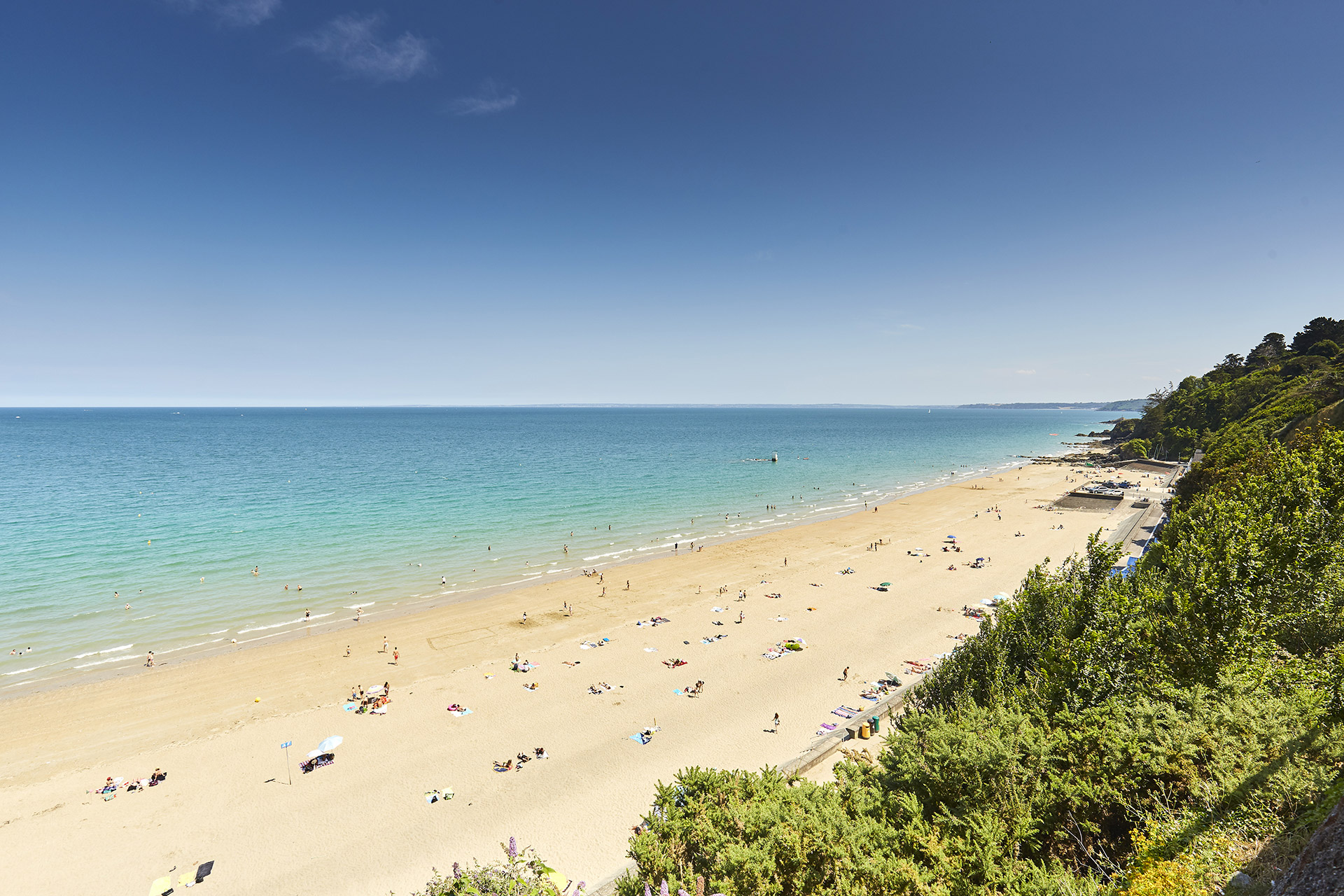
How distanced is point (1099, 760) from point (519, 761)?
17741 millimetres

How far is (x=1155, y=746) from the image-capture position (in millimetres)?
10766

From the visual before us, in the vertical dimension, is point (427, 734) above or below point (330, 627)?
below

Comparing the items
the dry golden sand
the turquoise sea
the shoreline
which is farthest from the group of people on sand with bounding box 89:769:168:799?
the turquoise sea

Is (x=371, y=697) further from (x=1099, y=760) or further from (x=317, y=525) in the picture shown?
(x=317, y=525)

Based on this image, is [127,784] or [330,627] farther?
[330,627]

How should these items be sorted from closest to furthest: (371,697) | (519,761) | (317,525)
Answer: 1. (519,761)
2. (371,697)
3. (317,525)

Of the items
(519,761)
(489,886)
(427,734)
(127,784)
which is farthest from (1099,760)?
(127,784)

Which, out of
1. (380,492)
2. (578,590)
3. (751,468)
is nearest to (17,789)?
(578,590)

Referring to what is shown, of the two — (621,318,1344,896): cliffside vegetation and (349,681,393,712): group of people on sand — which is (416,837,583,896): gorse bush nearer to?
(621,318,1344,896): cliffside vegetation

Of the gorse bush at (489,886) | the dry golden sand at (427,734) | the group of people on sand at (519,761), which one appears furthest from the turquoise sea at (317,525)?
the gorse bush at (489,886)

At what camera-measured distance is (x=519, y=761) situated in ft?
65.9

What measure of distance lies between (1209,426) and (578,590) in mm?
110190

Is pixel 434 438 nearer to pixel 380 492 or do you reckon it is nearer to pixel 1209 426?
pixel 380 492

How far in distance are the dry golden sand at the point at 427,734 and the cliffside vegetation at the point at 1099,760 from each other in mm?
7399
